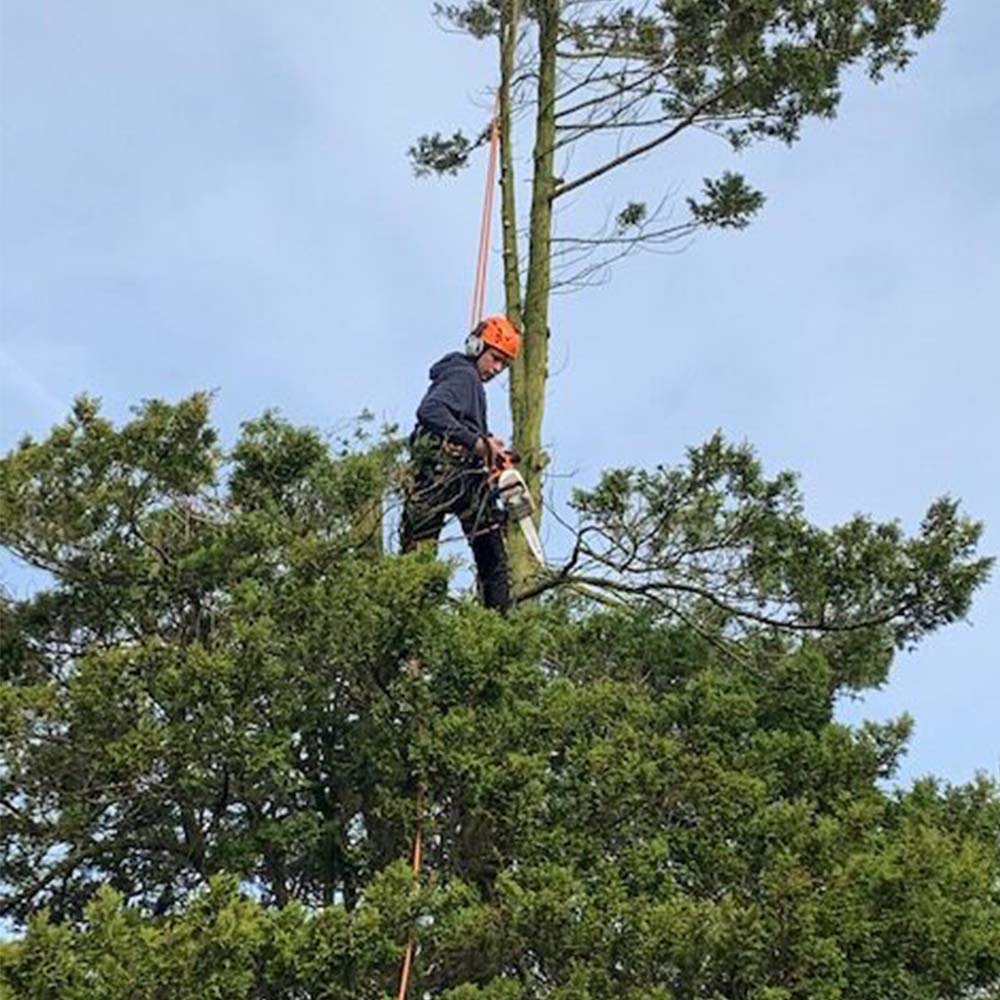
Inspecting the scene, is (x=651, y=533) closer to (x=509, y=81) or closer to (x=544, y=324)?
(x=544, y=324)

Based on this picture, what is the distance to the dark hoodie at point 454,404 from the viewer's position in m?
7.26

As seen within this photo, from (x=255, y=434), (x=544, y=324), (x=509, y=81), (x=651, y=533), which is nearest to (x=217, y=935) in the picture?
(x=255, y=434)

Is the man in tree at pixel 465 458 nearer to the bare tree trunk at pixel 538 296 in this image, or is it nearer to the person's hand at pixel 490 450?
the person's hand at pixel 490 450

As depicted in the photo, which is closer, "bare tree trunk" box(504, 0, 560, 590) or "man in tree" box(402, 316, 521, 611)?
"man in tree" box(402, 316, 521, 611)

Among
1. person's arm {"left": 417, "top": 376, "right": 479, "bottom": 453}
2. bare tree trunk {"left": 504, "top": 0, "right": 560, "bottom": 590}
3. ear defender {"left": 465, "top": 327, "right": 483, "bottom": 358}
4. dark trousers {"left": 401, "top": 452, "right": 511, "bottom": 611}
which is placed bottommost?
dark trousers {"left": 401, "top": 452, "right": 511, "bottom": 611}

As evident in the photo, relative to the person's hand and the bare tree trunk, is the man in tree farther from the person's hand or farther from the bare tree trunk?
the bare tree trunk

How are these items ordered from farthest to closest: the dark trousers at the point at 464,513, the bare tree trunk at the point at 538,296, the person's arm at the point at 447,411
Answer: the bare tree trunk at the point at 538,296, the person's arm at the point at 447,411, the dark trousers at the point at 464,513

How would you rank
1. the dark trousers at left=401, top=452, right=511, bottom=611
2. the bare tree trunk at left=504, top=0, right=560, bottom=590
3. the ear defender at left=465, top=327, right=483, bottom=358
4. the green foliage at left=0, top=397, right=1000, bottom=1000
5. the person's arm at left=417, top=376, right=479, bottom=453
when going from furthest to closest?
1. the bare tree trunk at left=504, top=0, right=560, bottom=590
2. the ear defender at left=465, top=327, right=483, bottom=358
3. the person's arm at left=417, top=376, right=479, bottom=453
4. the dark trousers at left=401, top=452, right=511, bottom=611
5. the green foliage at left=0, top=397, right=1000, bottom=1000

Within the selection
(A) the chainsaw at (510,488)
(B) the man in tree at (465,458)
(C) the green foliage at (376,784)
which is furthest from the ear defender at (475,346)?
(C) the green foliage at (376,784)

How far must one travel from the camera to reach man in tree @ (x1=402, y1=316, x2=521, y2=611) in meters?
7.07

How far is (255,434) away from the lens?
6738 mm

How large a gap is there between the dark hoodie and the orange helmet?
0.46ft

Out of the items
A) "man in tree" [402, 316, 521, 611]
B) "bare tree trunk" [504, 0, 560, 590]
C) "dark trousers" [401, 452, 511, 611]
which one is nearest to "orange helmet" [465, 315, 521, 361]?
"man in tree" [402, 316, 521, 611]

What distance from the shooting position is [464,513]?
24.5 feet
